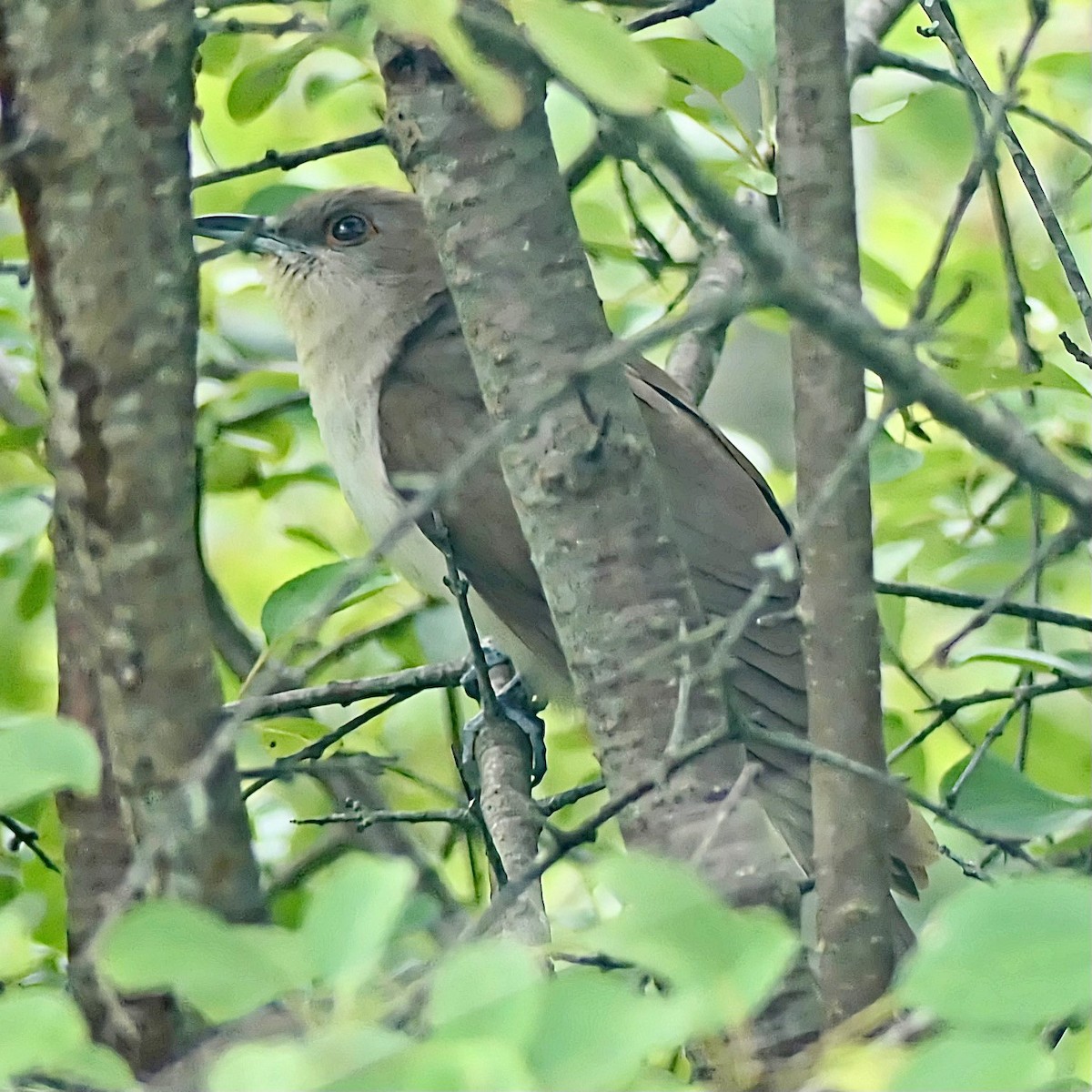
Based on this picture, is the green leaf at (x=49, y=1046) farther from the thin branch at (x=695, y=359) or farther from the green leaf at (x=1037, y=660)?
the thin branch at (x=695, y=359)

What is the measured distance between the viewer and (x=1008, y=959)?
2.50ft

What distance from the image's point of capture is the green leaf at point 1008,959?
2.46ft

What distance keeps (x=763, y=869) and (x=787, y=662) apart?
1283 millimetres

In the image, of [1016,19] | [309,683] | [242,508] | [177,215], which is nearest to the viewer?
[177,215]

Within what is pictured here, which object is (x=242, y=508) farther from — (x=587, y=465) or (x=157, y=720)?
(x=157, y=720)

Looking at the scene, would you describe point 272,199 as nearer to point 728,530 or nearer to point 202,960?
point 728,530

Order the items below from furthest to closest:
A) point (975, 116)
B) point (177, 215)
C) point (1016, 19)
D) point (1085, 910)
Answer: point (1016, 19)
point (975, 116)
point (177, 215)
point (1085, 910)

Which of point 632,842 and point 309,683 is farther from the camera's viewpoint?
point 309,683

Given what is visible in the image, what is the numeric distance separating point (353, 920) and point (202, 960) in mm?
87

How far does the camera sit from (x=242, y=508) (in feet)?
13.1

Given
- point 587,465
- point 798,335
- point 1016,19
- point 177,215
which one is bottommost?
point 587,465

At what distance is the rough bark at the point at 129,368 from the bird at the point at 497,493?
1.31 metres

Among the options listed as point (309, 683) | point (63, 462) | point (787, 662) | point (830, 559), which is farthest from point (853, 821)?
point (309, 683)

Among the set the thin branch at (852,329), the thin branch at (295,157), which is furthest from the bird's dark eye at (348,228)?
the thin branch at (852,329)
